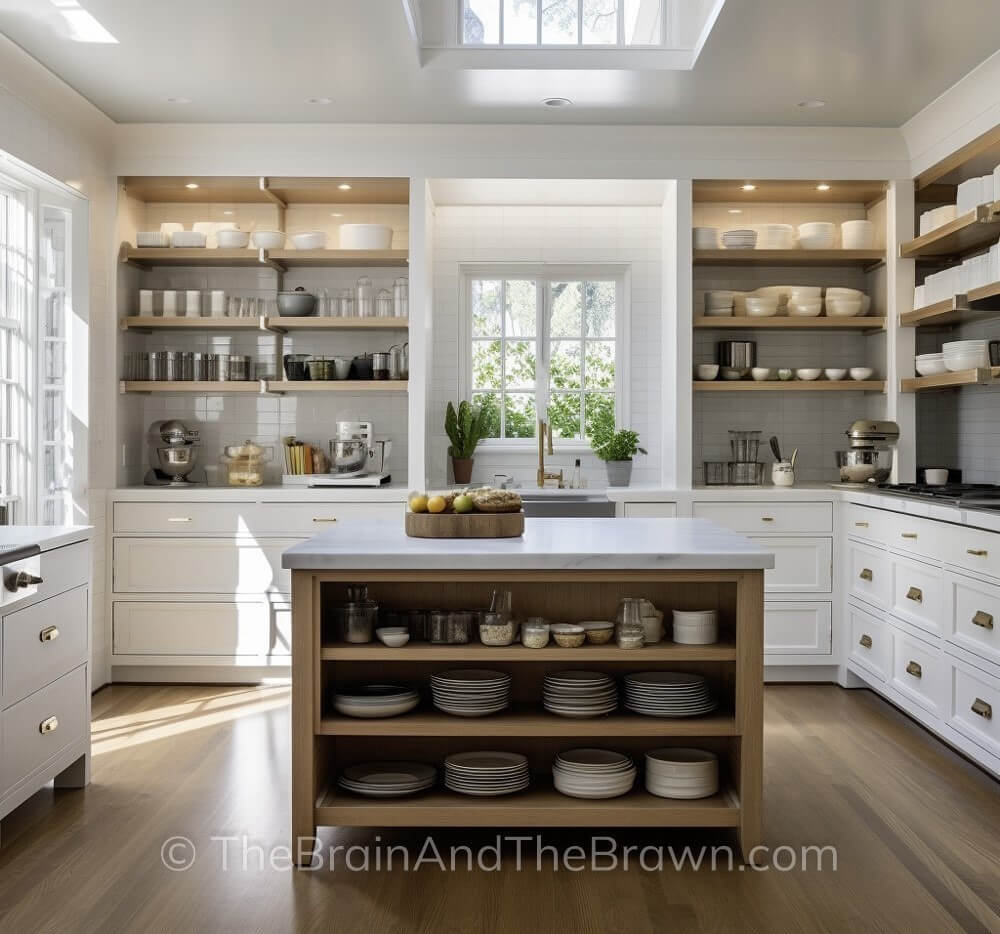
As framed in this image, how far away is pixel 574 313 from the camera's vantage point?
601 cm

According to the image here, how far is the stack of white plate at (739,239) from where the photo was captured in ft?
17.5

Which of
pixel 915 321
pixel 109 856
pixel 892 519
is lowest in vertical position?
pixel 109 856

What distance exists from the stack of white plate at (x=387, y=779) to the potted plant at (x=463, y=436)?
278 cm

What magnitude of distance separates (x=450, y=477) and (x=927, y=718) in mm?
2958

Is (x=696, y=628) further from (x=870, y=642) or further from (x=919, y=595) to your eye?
(x=870, y=642)

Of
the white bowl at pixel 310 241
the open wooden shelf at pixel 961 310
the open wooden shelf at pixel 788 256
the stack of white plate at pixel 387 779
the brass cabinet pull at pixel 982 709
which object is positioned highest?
the white bowl at pixel 310 241

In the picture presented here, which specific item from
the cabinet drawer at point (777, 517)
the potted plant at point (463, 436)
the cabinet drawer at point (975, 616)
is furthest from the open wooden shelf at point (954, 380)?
the potted plant at point (463, 436)

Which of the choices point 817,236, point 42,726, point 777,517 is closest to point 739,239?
point 817,236

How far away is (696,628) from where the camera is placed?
2.96m

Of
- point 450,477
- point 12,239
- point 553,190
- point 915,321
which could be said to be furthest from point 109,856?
point 915,321

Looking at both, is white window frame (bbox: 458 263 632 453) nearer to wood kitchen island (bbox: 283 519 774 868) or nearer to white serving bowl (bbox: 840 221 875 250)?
white serving bowl (bbox: 840 221 875 250)

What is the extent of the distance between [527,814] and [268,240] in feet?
11.7

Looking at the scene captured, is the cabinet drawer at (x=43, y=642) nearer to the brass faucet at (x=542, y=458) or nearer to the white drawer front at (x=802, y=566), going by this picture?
the brass faucet at (x=542, y=458)

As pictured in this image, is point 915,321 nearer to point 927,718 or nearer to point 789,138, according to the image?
point 789,138
